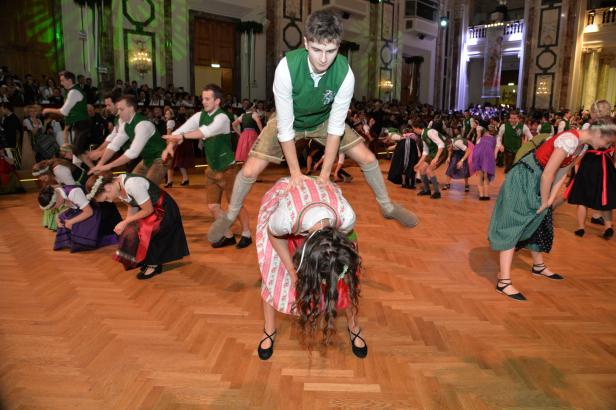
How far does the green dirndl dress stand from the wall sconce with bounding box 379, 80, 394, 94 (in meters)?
17.7

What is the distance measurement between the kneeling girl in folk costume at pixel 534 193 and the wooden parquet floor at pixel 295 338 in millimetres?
376

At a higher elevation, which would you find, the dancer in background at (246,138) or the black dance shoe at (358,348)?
the dancer in background at (246,138)

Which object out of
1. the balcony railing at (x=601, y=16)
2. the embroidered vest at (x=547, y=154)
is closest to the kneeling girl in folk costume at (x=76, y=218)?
the embroidered vest at (x=547, y=154)

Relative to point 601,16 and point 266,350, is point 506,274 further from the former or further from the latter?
point 601,16

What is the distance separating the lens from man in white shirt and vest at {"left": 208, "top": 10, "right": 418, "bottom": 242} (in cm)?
215

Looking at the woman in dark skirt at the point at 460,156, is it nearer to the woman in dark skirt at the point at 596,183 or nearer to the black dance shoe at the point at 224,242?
the woman in dark skirt at the point at 596,183

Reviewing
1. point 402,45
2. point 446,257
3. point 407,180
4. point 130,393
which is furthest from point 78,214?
point 402,45

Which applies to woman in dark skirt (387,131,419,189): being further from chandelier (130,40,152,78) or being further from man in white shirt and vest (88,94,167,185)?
chandelier (130,40,152,78)

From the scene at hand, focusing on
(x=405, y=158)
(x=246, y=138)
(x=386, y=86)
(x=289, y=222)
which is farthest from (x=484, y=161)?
(x=386, y=86)

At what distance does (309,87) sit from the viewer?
2332 millimetres

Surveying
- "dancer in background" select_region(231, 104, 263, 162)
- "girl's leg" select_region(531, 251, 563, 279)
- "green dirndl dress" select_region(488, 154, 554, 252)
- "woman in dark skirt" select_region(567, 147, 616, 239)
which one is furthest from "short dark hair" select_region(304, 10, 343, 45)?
"dancer in background" select_region(231, 104, 263, 162)

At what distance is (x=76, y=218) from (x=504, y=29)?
25709mm

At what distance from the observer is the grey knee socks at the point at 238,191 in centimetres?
278

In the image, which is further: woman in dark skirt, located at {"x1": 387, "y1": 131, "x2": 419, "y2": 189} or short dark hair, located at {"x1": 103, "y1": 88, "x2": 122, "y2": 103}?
woman in dark skirt, located at {"x1": 387, "y1": 131, "x2": 419, "y2": 189}
